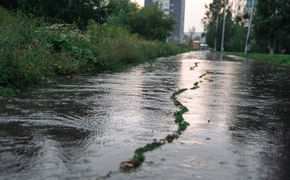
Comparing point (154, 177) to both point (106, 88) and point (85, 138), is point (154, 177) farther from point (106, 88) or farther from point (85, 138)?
point (106, 88)

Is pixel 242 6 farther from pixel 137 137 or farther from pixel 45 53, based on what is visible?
pixel 137 137

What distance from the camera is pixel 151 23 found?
38.0 m

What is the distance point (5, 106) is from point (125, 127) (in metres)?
1.84

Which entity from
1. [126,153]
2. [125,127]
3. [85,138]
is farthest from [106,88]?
[126,153]

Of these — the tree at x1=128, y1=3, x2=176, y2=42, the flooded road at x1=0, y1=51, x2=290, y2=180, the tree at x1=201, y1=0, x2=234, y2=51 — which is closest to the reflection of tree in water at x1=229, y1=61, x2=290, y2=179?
the flooded road at x1=0, y1=51, x2=290, y2=180

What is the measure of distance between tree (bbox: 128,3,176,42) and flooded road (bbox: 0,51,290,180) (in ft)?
110

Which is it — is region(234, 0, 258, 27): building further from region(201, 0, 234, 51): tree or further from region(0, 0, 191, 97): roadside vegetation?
region(0, 0, 191, 97): roadside vegetation

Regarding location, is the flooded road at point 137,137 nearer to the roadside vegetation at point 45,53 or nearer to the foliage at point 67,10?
the roadside vegetation at point 45,53

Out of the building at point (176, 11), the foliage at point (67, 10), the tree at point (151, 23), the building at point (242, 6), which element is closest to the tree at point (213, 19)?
the building at point (242, 6)

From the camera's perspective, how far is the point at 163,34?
37312 mm

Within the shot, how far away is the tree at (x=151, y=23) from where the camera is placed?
37.6 meters

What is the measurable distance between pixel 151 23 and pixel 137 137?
119 ft

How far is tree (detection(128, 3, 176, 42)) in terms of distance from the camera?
37.6 m

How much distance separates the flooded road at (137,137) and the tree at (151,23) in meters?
33.7
